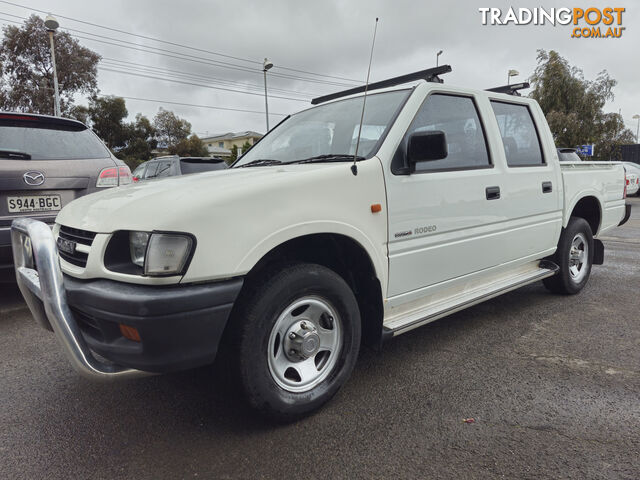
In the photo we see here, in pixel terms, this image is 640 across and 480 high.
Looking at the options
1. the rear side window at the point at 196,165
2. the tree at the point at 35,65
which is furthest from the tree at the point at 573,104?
the tree at the point at 35,65

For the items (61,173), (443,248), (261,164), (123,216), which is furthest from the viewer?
(61,173)

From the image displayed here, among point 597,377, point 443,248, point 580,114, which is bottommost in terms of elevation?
point 597,377

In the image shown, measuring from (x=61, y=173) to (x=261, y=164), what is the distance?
6.32 feet

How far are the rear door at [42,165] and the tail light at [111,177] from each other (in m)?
0.04

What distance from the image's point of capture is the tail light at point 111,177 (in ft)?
13.1

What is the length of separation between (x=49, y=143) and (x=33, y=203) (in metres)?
0.60

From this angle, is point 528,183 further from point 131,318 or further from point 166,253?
point 131,318

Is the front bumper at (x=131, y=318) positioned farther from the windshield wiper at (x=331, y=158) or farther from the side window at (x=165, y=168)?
the side window at (x=165, y=168)

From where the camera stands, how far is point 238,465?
1977 mm

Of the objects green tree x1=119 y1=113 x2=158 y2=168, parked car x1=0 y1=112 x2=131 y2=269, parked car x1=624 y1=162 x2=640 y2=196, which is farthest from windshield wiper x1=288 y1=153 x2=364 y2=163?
green tree x1=119 y1=113 x2=158 y2=168

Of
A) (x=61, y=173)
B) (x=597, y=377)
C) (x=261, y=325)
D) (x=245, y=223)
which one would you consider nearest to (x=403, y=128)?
(x=245, y=223)

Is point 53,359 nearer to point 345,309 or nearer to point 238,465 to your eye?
point 238,465

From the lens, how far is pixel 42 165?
3773mm

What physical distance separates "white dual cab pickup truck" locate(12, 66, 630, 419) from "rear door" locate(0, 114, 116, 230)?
1.48 meters
